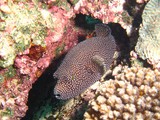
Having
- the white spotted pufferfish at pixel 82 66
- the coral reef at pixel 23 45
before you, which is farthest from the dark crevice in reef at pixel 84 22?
the white spotted pufferfish at pixel 82 66

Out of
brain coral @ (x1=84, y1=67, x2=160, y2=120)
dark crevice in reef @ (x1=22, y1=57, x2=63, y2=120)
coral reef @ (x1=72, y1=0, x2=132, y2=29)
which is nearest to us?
brain coral @ (x1=84, y1=67, x2=160, y2=120)

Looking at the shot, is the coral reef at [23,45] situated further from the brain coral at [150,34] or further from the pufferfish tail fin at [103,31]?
the brain coral at [150,34]

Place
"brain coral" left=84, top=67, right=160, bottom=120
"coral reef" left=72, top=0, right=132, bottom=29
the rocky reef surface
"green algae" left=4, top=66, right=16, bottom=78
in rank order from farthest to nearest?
1. "coral reef" left=72, top=0, right=132, bottom=29
2. "green algae" left=4, top=66, right=16, bottom=78
3. the rocky reef surface
4. "brain coral" left=84, top=67, right=160, bottom=120

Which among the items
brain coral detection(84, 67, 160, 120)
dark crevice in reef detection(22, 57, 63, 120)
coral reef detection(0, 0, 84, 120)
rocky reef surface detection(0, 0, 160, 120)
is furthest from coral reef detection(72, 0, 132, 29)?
dark crevice in reef detection(22, 57, 63, 120)

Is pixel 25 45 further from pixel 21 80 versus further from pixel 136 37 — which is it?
pixel 136 37

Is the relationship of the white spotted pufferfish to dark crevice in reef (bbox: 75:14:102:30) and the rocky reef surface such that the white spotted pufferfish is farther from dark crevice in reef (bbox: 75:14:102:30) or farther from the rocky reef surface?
dark crevice in reef (bbox: 75:14:102:30)

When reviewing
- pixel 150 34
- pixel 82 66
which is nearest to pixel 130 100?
pixel 82 66

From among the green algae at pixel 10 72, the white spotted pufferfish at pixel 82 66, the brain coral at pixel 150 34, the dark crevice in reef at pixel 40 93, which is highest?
the brain coral at pixel 150 34

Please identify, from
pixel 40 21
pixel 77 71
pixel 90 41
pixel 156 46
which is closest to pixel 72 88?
pixel 77 71

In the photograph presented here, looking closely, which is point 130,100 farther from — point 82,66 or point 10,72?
point 10,72
